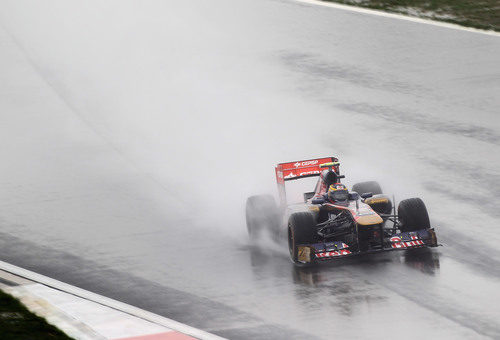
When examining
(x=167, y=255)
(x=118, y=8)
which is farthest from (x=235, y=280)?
(x=118, y=8)

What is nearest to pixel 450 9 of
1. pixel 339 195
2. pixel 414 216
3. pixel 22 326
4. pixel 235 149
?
pixel 235 149

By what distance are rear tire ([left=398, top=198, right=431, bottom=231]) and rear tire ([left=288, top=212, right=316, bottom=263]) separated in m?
1.62

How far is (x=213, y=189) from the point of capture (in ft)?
71.1

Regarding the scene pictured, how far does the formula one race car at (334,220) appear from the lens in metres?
16.2

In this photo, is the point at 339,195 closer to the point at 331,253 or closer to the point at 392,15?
the point at 331,253

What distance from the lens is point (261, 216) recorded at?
18.0m

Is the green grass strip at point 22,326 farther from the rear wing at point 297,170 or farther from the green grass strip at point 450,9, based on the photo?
the green grass strip at point 450,9

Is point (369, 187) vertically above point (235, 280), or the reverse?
point (369, 187)

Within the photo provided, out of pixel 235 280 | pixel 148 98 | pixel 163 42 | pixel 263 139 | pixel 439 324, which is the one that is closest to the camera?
pixel 439 324

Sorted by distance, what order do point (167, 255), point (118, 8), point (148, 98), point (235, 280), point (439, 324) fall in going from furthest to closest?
1. point (118, 8)
2. point (148, 98)
3. point (167, 255)
4. point (235, 280)
5. point (439, 324)

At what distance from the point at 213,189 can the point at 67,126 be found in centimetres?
609

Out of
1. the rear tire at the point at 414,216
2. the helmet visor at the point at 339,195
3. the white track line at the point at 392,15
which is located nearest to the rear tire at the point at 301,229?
the helmet visor at the point at 339,195

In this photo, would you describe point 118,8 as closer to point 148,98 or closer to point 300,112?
point 148,98

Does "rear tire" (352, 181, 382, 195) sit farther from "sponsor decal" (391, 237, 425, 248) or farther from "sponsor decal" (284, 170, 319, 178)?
"sponsor decal" (391, 237, 425, 248)
